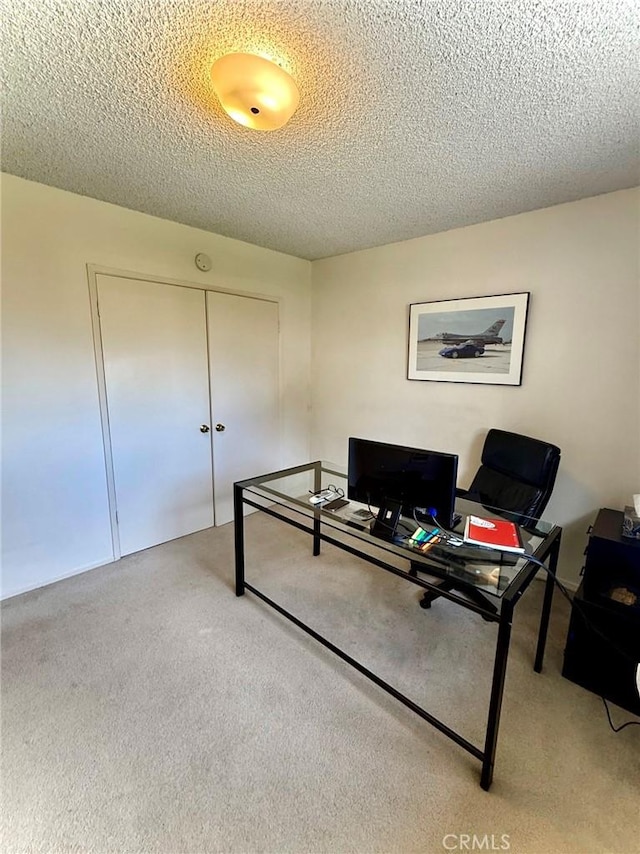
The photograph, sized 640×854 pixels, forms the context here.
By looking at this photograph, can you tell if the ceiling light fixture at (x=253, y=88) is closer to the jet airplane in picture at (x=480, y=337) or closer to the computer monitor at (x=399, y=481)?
the computer monitor at (x=399, y=481)

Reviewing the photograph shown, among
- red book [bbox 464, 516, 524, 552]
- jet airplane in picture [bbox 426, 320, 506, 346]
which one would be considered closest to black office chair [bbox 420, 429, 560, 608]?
red book [bbox 464, 516, 524, 552]

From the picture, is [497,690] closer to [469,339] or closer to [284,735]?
[284,735]

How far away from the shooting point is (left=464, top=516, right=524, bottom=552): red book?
1.58 meters

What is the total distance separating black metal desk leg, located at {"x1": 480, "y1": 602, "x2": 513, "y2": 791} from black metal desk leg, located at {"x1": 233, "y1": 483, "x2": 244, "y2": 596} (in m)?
1.50

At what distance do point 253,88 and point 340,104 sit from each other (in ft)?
1.31

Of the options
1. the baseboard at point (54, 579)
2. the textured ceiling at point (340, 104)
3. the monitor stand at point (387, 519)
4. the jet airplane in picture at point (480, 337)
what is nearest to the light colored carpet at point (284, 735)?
the baseboard at point (54, 579)

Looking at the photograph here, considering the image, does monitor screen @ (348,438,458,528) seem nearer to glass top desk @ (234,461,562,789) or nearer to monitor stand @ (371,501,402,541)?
monitor stand @ (371,501,402,541)

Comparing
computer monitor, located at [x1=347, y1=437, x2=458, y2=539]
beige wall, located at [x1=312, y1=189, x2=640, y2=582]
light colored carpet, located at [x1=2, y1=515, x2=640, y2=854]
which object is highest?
beige wall, located at [x1=312, y1=189, x2=640, y2=582]

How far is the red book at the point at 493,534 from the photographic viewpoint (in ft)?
5.18

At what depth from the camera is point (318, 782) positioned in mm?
1333

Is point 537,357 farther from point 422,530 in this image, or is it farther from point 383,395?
point 422,530

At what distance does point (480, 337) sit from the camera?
269cm

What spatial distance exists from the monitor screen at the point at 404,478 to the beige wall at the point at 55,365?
1900 millimetres

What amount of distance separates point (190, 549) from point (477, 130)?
314 centimetres
